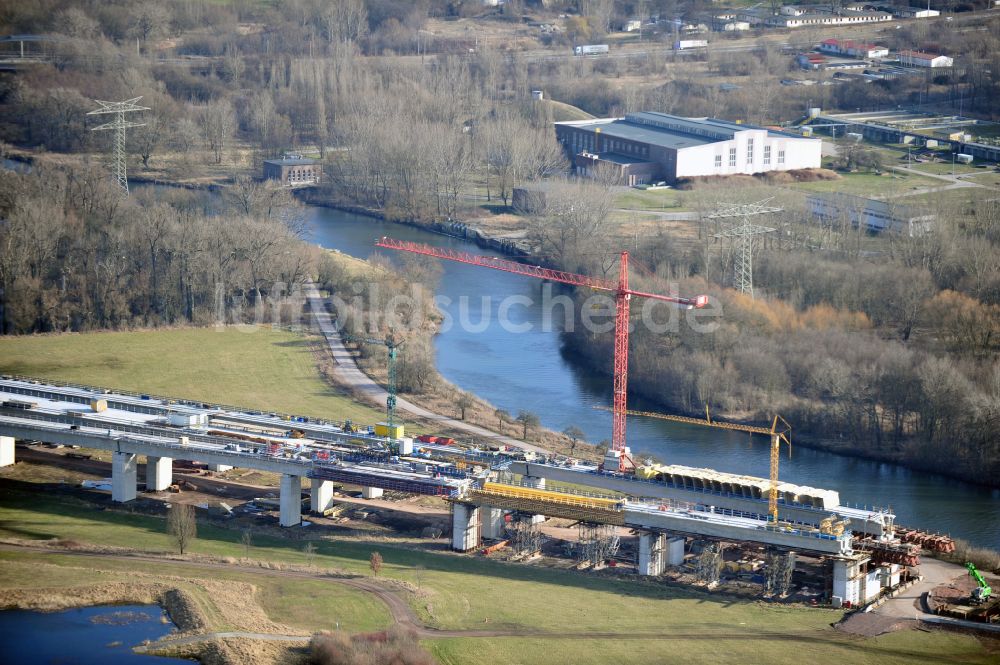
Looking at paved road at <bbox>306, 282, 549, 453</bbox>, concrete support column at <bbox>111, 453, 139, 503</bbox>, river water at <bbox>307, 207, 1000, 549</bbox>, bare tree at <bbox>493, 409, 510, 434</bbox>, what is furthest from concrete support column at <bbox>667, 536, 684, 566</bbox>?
concrete support column at <bbox>111, 453, 139, 503</bbox>

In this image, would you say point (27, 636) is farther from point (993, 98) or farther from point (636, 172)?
point (993, 98)

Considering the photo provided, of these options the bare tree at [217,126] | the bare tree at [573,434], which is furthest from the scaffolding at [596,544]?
the bare tree at [217,126]

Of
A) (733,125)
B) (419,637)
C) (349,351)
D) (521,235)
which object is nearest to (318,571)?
(419,637)

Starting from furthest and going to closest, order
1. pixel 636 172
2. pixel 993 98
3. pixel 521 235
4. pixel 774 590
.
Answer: pixel 993 98, pixel 636 172, pixel 521 235, pixel 774 590

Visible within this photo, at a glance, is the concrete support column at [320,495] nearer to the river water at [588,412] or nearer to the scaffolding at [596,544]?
the scaffolding at [596,544]

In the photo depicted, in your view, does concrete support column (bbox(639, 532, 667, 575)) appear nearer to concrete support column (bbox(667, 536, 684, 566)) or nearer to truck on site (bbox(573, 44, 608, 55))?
concrete support column (bbox(667, 536, 684, 566))

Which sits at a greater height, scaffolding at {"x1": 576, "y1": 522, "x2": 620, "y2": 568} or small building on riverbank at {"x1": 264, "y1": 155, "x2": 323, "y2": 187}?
small building on riverbank at {"x1": 264, "y1": 155, "x2": 323, "y2": 187}

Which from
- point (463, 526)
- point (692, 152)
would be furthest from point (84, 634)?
point (692, 152)
